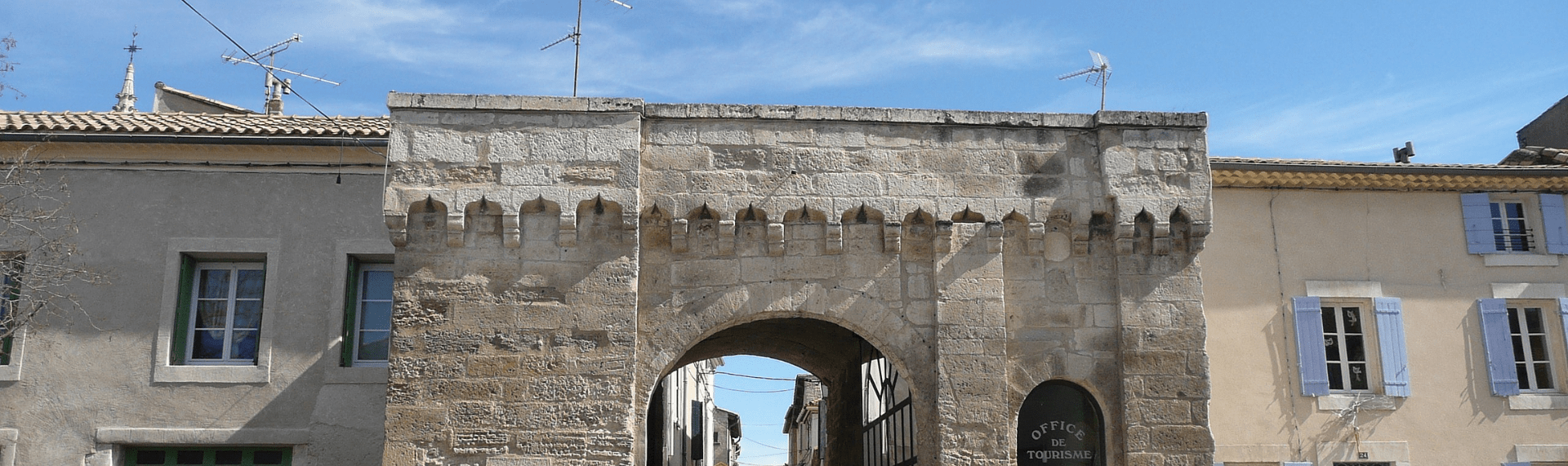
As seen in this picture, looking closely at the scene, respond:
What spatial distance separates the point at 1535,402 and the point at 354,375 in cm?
1051

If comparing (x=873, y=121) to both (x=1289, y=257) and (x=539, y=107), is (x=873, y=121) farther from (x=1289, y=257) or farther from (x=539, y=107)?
(x=1289, y=257)

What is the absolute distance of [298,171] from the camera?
10.5 m

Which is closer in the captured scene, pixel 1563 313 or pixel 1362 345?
pixel 1362 345

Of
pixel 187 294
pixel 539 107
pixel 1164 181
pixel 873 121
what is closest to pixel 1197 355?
pixel 1164 181

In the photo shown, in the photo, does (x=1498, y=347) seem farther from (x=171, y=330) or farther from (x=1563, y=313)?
(x=171, y=330)

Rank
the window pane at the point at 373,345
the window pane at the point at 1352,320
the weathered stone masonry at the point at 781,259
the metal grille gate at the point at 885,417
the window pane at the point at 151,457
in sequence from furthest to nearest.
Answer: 1. the window pane at the point at 1352,320
2. the window pane at the point at 373,345
3. the window pane at the point at 151,457
4. the metal grille gate at the point at 885,417
5. the weathered stone masonry at the point at 781,259

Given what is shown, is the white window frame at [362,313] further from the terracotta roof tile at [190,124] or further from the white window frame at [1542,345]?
the white window frame at [1542,345]

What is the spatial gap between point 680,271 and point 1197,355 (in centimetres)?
355

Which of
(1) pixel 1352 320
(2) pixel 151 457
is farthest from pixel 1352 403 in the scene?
(2) pixel 151 457

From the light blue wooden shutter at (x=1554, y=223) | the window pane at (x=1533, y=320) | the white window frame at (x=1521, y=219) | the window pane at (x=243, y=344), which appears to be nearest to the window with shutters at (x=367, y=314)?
the window pane at (x=243, y=344)

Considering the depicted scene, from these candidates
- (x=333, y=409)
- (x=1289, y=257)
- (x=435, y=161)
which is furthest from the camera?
(x=1289, y=257)

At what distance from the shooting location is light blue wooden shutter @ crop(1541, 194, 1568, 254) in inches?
477

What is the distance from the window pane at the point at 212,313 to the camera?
33.9 feet

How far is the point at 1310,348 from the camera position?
11.6 m
